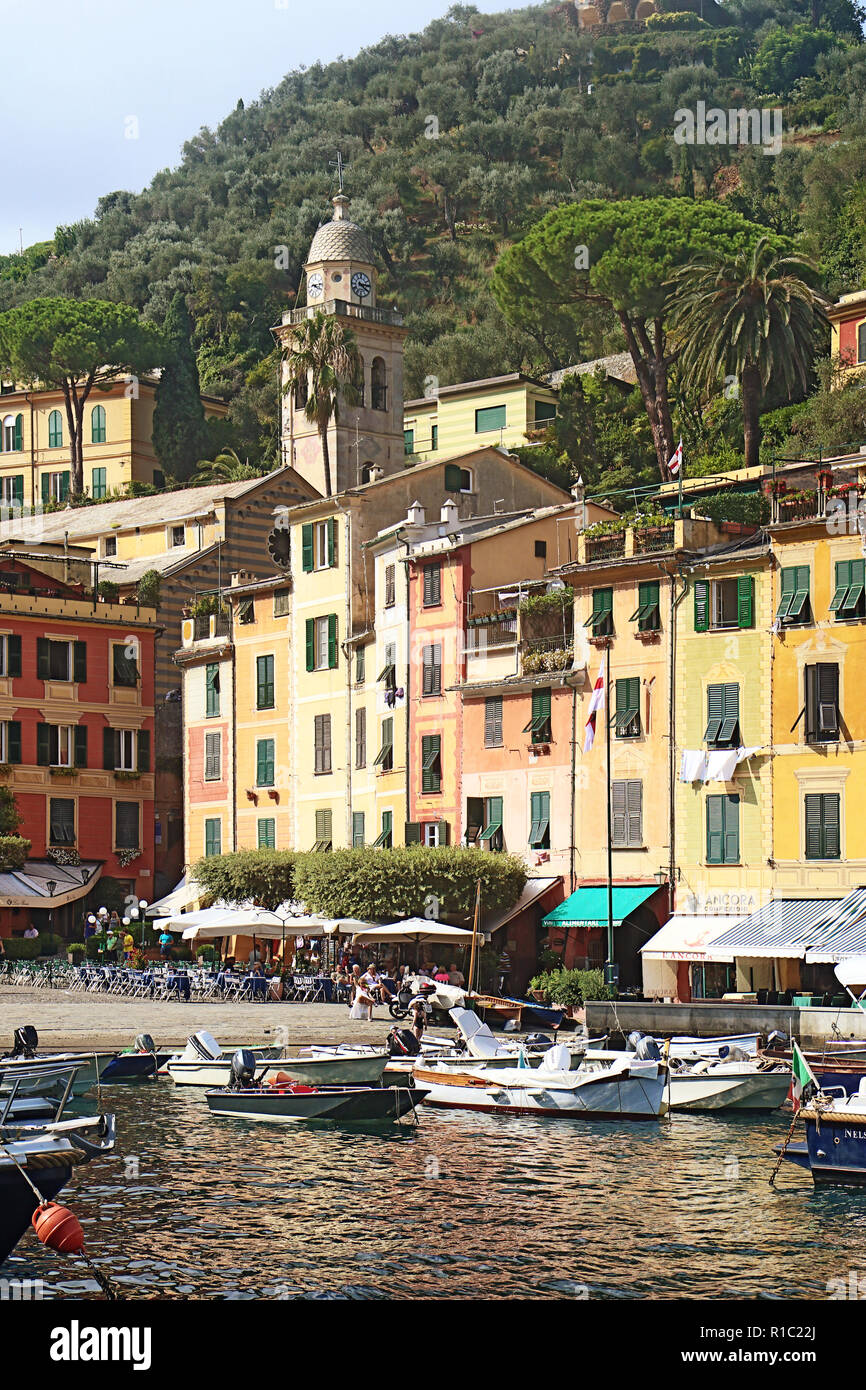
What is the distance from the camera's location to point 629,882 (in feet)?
182

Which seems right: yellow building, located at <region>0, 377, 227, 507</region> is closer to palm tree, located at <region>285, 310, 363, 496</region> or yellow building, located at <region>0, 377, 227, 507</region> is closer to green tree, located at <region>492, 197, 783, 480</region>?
palm tree, located at <region>285, 310, 363, 496</region>

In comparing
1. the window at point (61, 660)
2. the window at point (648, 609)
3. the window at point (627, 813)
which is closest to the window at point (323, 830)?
the window at point (627, 813)

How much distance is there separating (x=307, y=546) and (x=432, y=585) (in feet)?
28.6

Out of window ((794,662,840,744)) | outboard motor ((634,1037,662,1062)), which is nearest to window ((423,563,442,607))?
window ((794,662,840,744))

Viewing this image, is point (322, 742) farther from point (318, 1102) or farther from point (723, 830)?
point (318, 1102)

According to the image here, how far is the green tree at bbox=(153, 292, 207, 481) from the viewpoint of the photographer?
116688 mm

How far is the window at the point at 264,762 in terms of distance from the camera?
7169 centimetres

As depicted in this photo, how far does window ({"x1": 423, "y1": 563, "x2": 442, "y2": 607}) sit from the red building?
19.8 m

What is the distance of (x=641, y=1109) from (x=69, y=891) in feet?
128

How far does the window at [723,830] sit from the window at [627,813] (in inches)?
102

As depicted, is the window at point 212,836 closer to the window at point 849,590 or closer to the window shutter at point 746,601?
the window shutter at point 746,601

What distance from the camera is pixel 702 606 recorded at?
54.3m

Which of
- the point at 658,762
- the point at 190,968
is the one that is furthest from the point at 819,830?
the point at 190,968

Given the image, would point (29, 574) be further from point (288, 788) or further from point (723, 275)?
point (723, 275)
